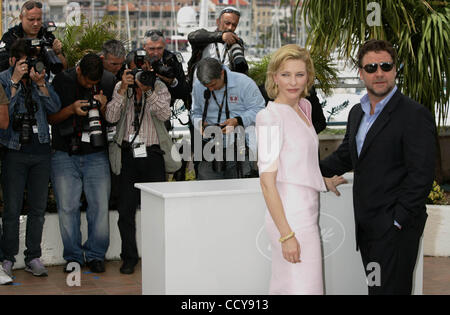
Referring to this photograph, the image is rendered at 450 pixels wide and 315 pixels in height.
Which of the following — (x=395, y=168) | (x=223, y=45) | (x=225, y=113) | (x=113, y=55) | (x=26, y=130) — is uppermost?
(x=223, y=45)

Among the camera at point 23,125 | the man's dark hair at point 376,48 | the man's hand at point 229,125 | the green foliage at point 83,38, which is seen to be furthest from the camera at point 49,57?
the man's dark hair at point 376,48

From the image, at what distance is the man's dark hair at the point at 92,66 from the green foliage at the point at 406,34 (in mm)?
2474

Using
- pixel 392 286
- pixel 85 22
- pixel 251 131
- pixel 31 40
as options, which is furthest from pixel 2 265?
pixel 392 286

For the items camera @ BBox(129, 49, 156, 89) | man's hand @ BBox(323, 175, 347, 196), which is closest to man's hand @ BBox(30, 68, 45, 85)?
camera @ BBox(129, 49, 156, 89)

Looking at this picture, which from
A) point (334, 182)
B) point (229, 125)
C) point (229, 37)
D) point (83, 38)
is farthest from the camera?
point (83, 38)

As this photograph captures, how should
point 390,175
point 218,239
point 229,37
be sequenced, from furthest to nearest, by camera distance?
point 229,37, point 218,239, point 390,175

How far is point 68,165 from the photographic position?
595cm

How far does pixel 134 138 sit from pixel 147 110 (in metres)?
0.26

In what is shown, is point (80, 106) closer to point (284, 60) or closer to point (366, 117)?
point (366, 117)

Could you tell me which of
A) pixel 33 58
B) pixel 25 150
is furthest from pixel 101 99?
pixel 25 150

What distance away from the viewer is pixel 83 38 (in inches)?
286

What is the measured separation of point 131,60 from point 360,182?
3113mm

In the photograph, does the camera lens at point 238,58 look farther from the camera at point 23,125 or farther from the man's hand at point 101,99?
the camera at point 23,125

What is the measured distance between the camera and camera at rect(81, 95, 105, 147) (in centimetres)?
575
